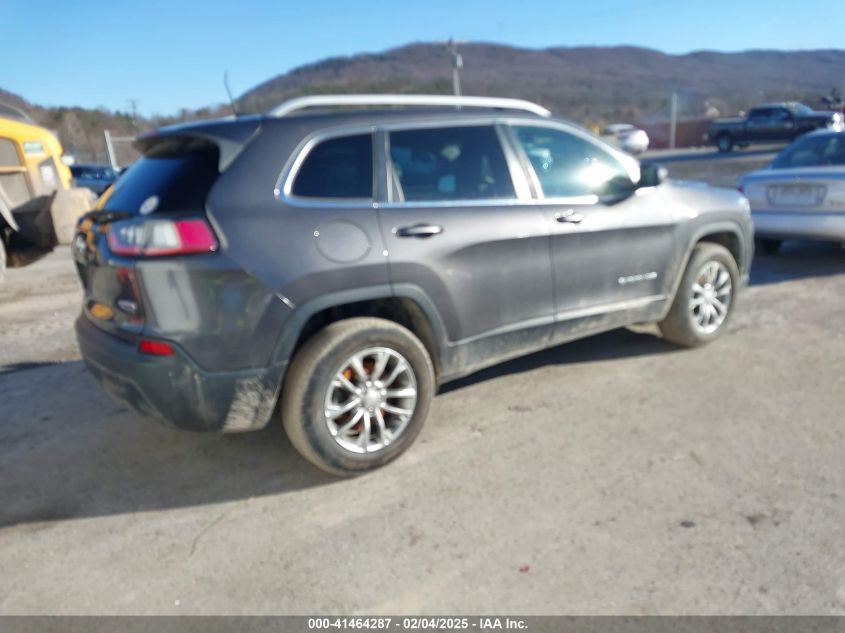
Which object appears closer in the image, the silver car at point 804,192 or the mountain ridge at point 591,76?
the silver car at point 804,192

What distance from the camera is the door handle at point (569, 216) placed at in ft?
13.3

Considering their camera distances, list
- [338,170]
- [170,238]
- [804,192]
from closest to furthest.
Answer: [170,238] < [338,170] < [804,192]

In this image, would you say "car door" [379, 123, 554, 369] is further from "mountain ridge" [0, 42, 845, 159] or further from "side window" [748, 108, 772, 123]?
"mountain ridge" [0, 42, 845, 159]

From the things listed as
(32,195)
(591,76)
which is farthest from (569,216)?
(591,76)

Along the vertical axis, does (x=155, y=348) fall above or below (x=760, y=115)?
above

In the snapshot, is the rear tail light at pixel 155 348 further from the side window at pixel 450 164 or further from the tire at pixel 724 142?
the tire at pixel 724 142

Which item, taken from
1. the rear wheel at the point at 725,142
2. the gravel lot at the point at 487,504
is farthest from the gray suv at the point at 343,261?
the rear wheel at the point at 725,142

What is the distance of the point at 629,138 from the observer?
29.5m

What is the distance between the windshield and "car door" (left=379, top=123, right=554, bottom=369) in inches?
206

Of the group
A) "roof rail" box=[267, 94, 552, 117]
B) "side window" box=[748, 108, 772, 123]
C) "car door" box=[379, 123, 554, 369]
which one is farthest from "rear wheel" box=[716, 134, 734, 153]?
"car door" box=[379, 123, 554, 369]

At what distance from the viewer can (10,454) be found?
3.95 metres

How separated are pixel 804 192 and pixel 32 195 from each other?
10639 millimetres

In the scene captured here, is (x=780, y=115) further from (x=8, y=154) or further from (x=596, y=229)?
(x=596, y=229)

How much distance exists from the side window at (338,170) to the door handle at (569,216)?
124cm
